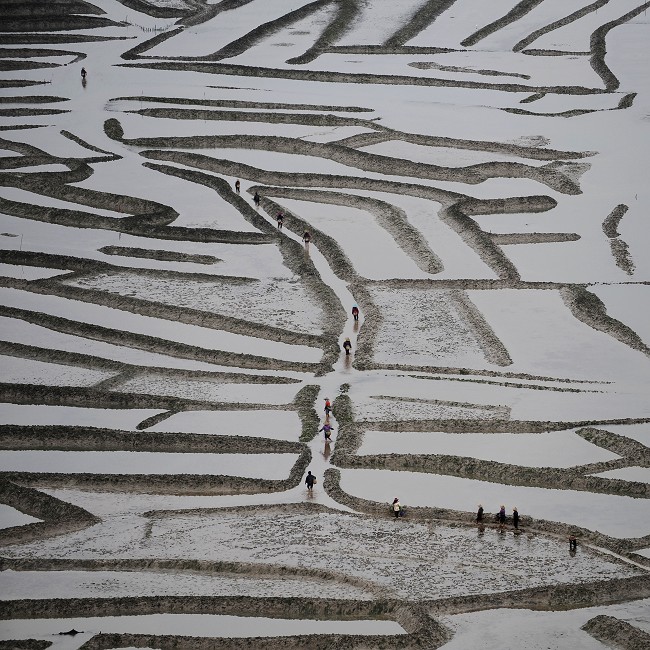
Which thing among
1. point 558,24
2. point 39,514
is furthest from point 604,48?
point 39,514

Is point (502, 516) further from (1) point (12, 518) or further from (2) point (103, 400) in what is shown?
(2) point (103, 400)

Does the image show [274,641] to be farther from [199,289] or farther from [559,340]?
[199,289]

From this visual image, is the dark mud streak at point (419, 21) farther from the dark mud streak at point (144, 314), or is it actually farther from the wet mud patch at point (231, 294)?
the dark mud streak at point (144, 314)

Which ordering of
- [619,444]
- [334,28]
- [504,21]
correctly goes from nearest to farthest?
[619,444] < [334,28] < [504,21]

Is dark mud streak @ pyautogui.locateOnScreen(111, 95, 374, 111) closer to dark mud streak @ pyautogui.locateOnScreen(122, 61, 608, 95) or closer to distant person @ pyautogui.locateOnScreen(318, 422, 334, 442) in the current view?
dark mud streak @ pyautogui.locateOnScreen(122, 61, 608, 95)

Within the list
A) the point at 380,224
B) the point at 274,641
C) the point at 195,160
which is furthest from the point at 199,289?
the point at 274,641

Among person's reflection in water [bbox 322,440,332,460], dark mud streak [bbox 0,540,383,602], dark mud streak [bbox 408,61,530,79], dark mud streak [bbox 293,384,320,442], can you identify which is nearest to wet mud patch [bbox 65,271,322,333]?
dark mud streak [bbox 293,384,320,442]
